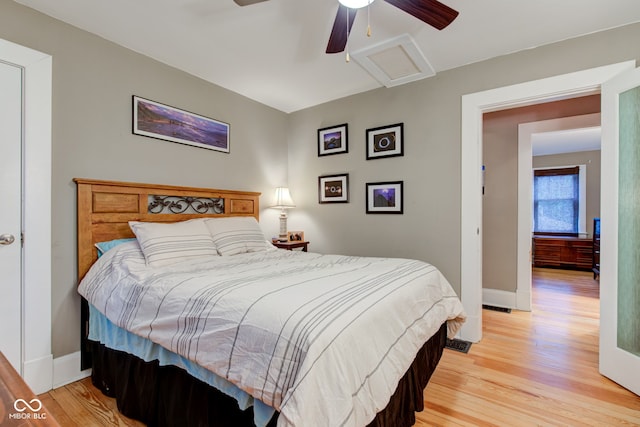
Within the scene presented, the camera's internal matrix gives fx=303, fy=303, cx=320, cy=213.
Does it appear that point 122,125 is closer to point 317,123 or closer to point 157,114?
point 157,114

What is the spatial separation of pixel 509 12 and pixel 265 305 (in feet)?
8.01

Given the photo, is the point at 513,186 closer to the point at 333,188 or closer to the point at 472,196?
the point at 472,196

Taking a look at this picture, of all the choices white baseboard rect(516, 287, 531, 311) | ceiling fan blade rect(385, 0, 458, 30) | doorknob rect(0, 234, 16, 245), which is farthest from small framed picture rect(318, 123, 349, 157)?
doorknob rect(0, 234, 16, 245)

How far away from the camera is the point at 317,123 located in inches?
150

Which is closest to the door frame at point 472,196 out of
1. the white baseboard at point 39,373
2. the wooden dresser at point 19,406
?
the wooden dresser at point 19,406

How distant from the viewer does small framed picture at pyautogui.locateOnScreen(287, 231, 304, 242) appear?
3.82 m

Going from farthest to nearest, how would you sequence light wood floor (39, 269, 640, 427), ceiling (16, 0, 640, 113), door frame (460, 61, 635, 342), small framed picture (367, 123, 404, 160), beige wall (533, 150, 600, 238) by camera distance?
1. beige wall (533, 150, 600, 238)
2. small framed picture (367, 123, 404, 160)
3. door frame (460, 61, 635, 342)
4. ceiling (16, 0, 640, 113)
5. light wood floor (39, 269, 640, 427)

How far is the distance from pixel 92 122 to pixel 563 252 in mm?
7737

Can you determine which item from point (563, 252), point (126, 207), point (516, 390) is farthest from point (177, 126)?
point (563, 252)

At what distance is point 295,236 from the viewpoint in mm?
3861

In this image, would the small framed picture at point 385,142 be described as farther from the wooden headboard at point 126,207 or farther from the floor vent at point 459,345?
the floor vent at point 459,345

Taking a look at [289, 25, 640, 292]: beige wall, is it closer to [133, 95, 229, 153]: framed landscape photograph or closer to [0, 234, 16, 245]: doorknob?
[133, 95, 229, 153]: framed landscape photograph

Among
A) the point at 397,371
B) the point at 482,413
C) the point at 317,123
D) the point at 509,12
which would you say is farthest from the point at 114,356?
the point at 509,12

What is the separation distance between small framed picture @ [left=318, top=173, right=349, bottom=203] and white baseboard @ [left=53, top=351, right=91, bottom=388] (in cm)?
268
